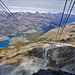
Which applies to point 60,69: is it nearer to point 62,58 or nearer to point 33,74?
point 62,58

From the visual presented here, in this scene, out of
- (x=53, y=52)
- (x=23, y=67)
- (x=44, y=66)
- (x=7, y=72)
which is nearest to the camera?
(x=7, y=72)

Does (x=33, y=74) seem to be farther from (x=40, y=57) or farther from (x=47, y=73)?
(x=40, y=57)

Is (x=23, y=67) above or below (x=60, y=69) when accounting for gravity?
above

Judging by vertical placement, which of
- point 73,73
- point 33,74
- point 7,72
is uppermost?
point 7,72

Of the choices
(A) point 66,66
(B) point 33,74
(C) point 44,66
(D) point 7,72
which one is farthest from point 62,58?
(D) point 7,72

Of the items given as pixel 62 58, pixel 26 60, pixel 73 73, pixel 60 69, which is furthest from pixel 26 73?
pixel 73 73

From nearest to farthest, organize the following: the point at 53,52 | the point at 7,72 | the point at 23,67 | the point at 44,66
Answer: the point at 7,72
the point at 23,67
the point at 44,66
the point at 53,52

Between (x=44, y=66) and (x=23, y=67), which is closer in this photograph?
(x=23, y=67)
